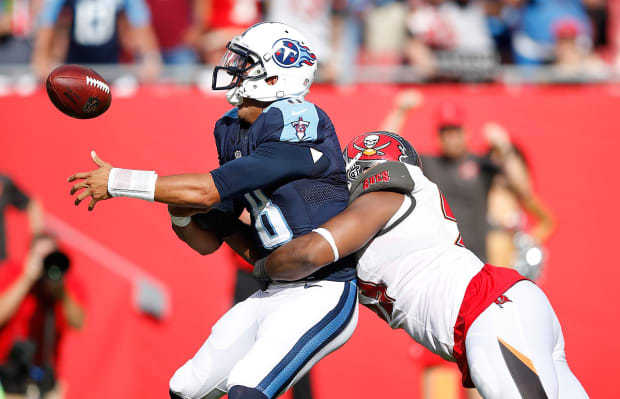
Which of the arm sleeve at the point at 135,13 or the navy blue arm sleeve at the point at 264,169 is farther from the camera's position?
the arm sleeve at the point at 135,13

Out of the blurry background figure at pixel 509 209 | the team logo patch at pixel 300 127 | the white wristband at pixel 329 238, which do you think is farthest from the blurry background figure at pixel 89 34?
the white wristband at pixel 329 238

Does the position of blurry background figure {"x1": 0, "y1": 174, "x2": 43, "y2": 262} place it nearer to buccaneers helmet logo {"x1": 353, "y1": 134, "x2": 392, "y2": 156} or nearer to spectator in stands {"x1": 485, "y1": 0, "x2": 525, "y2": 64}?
buccaneers helmet logo {"x1": 353, "y1": 134, "x2": 392, "y2": 156}

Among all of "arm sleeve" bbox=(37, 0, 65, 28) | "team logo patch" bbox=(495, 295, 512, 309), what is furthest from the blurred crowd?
"team logo patch" bbox=(495, 295, 512, 309)

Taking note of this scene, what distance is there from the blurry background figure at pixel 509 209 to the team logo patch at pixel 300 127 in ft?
10.1

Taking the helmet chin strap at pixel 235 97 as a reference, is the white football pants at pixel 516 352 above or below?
below

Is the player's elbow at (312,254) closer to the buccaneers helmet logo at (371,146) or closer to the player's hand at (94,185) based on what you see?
the buccaneers helmet logo at (371,146)

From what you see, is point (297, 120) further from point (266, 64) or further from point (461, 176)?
point (461, 176)

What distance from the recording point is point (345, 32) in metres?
7.36

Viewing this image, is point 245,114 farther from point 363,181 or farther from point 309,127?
point 363,181

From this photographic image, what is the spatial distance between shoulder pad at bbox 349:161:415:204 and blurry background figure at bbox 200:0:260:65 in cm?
378

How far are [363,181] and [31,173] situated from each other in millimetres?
3958

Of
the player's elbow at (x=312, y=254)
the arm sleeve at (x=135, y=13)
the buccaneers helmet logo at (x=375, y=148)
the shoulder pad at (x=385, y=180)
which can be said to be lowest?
the player's elbow at (x=312, y=254)

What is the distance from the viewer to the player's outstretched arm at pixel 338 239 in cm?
299

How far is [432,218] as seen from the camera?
10.7 feet
